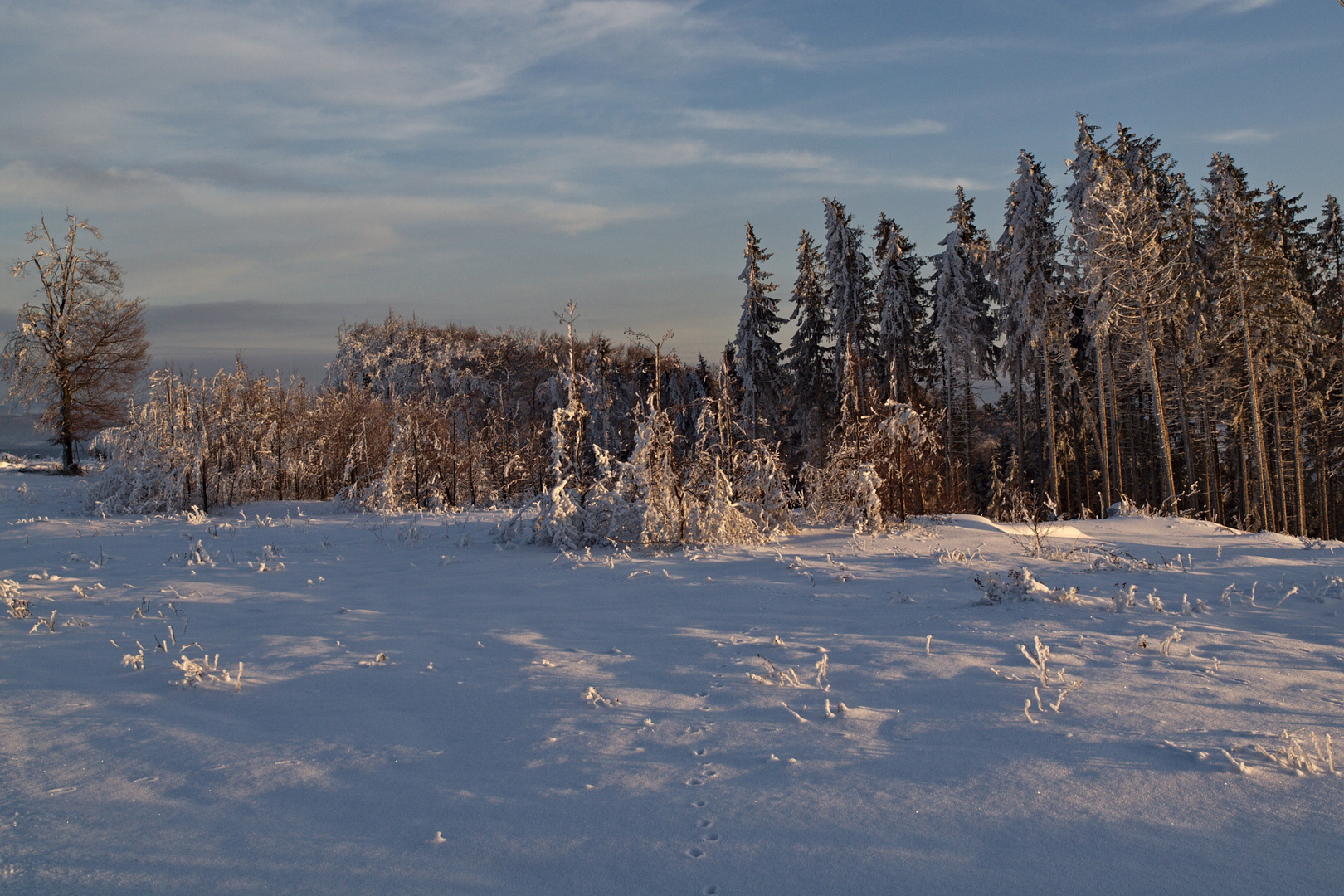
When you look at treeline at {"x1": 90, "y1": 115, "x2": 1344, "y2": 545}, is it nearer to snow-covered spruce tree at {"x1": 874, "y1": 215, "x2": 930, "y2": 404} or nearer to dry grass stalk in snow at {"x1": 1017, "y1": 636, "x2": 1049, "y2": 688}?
snow-covered spruce tree at {"x1": 874, "y1": 215, "x2": 930, "y2": 404}

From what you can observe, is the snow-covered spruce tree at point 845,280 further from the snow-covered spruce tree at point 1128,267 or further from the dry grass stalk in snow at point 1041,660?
the dry grass stalk in snow at point 1041,660

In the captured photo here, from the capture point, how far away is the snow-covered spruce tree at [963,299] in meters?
28.2

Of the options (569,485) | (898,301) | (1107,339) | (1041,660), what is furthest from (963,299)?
(1041,660)

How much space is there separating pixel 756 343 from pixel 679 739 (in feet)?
90.6

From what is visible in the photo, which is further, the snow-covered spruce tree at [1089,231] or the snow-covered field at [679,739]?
the snow-covered spruce tree at [1089,231]

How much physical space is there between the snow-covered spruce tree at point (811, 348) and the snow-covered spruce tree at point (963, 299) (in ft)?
15.4

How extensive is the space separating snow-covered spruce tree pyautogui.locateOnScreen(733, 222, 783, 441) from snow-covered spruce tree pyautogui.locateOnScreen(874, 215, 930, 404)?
14.2 feet

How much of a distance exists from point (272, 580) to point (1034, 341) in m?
24.1

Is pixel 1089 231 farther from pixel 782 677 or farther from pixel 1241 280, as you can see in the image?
pixel 782 677

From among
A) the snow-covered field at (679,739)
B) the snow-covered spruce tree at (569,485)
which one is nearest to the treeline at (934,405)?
the snow-covered spruce tree at (569,485)

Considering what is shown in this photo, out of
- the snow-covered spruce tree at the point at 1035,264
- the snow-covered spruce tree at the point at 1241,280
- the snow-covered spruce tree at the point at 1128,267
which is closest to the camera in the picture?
the snow-covered spruce tree at the point at 1128,267

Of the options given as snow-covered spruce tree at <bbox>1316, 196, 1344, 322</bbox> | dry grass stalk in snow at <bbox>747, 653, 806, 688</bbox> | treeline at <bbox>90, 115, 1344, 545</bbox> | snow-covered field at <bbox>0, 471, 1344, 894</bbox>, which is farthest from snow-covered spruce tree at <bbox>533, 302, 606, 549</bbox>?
snow-covered spruce tree at <bbox>1316, 196, 1344, 322</bbox>

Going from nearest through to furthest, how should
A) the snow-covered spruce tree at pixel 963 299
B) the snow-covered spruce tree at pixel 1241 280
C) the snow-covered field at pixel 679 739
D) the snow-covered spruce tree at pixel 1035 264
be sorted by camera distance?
the snow-covered field at pixel 679 739 → the snow-covered spruce tree at pixel 1241 280 → the snow-covered spruce tree at pixel 1035 264 → the snow-covered spruce tree at pixel 963 299

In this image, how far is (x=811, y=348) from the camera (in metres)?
32.0
